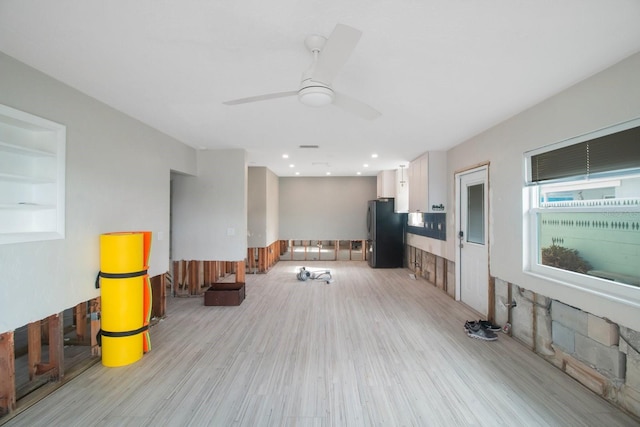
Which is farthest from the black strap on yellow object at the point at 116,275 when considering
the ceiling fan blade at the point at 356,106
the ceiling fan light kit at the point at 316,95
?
the ceiling fan blade at the point at 356,106

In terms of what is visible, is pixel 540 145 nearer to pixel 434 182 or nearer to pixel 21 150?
pixel 434 182

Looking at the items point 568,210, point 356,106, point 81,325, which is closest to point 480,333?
point 568,210

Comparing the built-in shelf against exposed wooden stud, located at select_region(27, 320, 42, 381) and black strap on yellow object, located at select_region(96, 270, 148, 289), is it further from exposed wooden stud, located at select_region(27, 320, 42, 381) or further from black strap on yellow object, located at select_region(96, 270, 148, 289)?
exposed wooden stud, located at select_region(27, 320, 42, 381)

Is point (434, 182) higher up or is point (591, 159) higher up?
point (434, 182)

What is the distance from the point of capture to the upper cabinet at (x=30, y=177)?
198cm

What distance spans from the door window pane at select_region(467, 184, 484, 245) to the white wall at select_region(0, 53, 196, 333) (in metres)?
4.45

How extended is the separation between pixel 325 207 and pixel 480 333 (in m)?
5.65

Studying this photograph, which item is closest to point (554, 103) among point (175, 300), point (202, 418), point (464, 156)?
point (464, 156)

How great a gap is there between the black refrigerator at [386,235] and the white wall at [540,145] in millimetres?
2948

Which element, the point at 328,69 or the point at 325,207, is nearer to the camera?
the point at 328,69

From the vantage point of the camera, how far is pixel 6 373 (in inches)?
76.2

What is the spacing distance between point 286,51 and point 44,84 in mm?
1959

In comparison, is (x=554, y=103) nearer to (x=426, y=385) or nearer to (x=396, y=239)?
(x=426, y=385)

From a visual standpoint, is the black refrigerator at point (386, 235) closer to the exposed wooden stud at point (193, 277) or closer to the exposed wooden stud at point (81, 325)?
the exposed wooden stud at point (193, 277)
